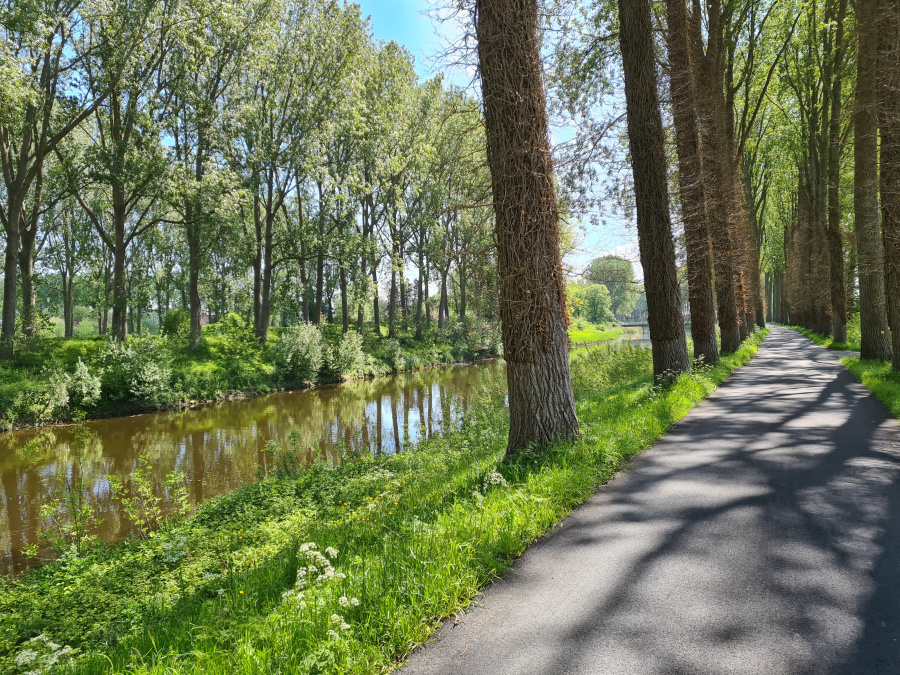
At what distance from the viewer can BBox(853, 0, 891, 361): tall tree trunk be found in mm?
10648

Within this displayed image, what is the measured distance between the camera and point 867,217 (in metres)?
11.5

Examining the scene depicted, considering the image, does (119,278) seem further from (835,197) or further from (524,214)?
(835,197)

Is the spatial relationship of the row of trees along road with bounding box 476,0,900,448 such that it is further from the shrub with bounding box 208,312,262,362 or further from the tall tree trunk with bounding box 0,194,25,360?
the tall tree trunk with bounding box 0,194,25,360

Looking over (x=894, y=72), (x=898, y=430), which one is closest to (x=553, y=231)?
(x=898, y=430)

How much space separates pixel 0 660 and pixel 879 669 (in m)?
5.45

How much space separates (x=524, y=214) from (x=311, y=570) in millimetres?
4040

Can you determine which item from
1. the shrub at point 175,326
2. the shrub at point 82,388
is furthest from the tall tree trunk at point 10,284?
the shrub at point 175,326

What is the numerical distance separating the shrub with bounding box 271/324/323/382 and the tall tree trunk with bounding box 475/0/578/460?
18.5 meters

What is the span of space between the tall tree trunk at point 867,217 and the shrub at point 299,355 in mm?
20195

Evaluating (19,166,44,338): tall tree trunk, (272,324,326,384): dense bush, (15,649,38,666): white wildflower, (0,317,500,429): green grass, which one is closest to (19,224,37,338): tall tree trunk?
(19,166,44,338): tall tree trunk

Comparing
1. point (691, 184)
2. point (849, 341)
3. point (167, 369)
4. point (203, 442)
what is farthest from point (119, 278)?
point (849, 341)

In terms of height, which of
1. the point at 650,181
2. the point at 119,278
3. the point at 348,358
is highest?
the point at 119,278

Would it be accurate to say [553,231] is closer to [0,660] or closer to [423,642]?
[423,642]

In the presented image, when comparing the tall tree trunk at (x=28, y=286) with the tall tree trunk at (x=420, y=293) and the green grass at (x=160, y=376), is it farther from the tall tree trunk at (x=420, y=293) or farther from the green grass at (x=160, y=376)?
the tall tree trunk at (x=420, y=293)
